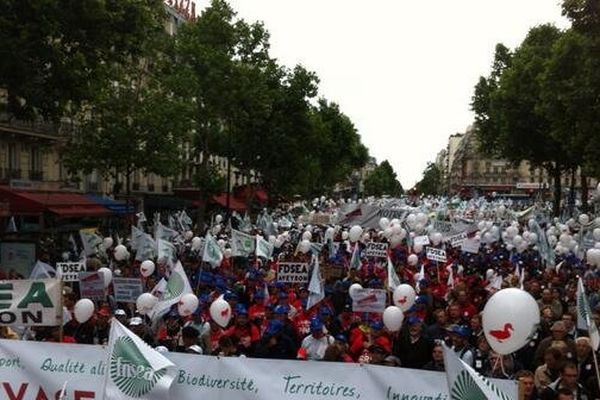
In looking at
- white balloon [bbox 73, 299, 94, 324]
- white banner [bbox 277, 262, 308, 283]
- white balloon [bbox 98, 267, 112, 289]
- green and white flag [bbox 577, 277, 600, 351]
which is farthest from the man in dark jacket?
white banner [bbox 277, 262, 308, 283]

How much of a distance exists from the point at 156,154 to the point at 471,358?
26227mm

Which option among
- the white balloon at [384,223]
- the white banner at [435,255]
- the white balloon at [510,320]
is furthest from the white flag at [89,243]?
the white balloon at [510,320]

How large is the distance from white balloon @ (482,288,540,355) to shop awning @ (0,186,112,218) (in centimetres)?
2433

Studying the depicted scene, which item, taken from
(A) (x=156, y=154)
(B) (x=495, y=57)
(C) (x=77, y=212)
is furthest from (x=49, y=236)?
(B) (x=495, y=57)

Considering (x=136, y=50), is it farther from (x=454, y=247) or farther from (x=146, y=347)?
(x=146, y=347)

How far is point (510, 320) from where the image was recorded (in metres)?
6.76

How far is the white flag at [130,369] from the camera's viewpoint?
21.8 ft

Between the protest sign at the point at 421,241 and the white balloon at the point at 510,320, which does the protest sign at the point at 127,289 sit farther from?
the protest sign at the point at 421,241

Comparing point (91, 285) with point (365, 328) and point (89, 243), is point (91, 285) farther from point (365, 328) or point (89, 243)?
point (89, 243)

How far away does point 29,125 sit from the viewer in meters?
37.0

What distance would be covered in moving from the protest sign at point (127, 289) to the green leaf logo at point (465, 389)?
807cm

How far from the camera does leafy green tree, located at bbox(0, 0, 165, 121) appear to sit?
1888cm

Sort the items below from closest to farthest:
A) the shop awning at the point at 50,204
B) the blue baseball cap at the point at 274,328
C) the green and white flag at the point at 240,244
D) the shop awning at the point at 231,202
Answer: the blue baseball cap at the point at 274,328
the green and white flag at the point at 240,244
the shop awning at the point at 50,204
the shop awning at the point at 231,202

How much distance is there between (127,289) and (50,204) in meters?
19.6
